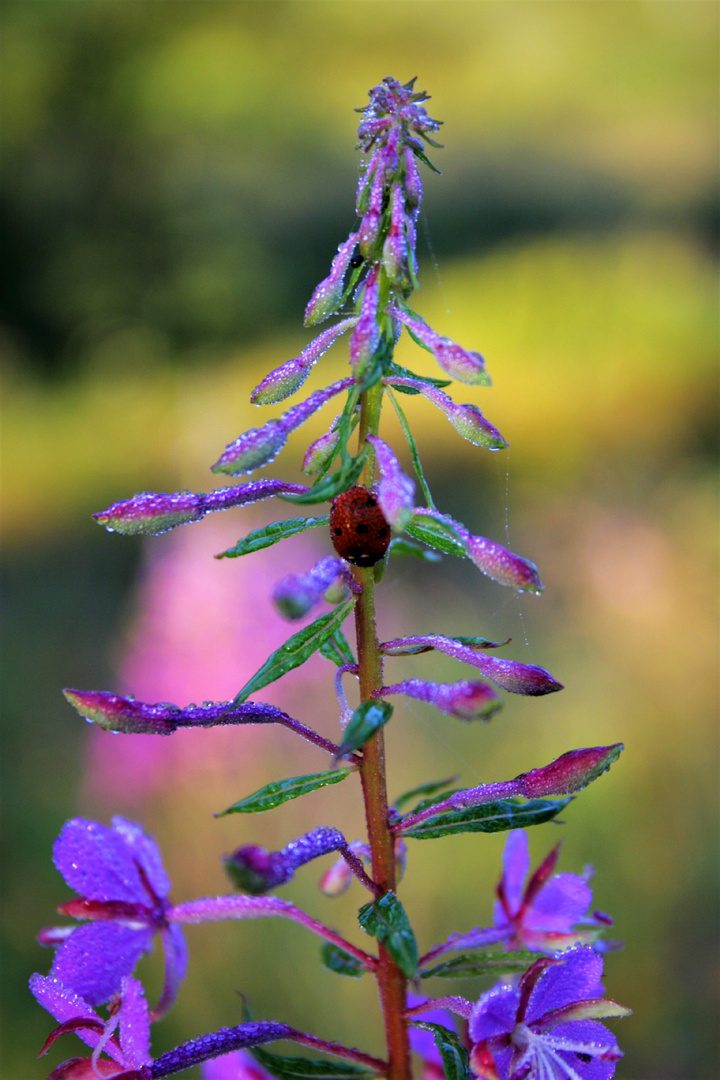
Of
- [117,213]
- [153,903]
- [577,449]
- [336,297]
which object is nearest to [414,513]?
[336,297]

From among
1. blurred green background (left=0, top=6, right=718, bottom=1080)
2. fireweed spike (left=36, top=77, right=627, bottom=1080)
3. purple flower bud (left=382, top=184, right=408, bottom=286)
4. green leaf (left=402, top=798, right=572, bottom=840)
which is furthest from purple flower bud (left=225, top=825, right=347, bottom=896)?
blurred green background (left=0, top=6, right=718, bottom=1080)

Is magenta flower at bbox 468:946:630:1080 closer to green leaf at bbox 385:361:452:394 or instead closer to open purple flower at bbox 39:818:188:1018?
open purple flower at bbox 39:818:188:1018

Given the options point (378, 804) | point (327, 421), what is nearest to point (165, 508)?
Result: point (378, 804)

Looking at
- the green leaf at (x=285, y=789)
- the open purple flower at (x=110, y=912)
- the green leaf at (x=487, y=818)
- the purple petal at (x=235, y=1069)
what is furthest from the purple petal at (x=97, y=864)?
Result: the purple petal at (x=235, y=1069)

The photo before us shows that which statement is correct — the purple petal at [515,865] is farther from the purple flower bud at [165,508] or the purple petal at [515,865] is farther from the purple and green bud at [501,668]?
the purple flower bud at [165,508]

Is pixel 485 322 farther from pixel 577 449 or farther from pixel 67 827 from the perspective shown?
pixel 67 827
